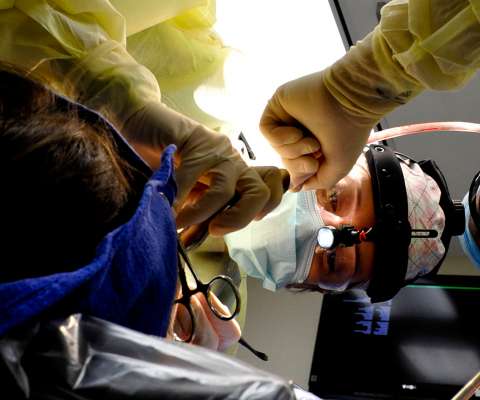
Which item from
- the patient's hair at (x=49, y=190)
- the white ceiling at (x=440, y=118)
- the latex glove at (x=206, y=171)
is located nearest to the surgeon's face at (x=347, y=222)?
the latex glove at (x=206, y=171)

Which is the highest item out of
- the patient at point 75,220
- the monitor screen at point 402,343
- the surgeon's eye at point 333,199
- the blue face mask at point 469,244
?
the patient at point 75,220

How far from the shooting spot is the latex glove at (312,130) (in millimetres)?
1410

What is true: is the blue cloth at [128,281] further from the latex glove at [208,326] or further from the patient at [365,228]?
the patient at [365,228]

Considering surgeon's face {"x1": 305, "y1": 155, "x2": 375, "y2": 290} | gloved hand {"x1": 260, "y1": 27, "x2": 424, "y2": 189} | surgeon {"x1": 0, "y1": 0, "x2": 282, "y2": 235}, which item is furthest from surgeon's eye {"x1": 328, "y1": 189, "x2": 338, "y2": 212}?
surgeon {"x1": 0, "y1": 0, "x2": 282, "y2": 235}

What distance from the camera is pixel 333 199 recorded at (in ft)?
5.88

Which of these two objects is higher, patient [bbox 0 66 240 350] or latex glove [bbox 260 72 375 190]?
patient [bbox 0 66 240 350]

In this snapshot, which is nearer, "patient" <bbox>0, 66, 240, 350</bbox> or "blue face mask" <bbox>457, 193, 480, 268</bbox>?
"patient" <bbox>0, 66, 240, 350</bbox>

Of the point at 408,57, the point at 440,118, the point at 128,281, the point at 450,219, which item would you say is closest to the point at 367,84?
the point at 408,57

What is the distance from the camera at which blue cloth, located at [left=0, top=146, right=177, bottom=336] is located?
527mm

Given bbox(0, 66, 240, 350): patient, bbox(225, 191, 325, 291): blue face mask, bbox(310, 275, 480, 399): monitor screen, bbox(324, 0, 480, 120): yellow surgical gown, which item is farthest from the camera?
bbox(310, 275, 480, 399): monitor screen

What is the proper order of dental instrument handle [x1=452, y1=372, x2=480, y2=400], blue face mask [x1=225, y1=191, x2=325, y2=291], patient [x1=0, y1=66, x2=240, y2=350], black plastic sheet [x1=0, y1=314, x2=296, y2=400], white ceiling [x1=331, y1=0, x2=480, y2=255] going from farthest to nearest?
white ceiling [x1=331, y1=0, x2=480, y2=255] → blue face mask [x1=225, y1=191, x2=325, y2=291] → dental instrument handle [x1=452, y1=372, x2=480, y2=400] → patient [x1=0, y1=66, x2=240, y2=350] → black plastic sheet [x1=0, y1=314, x2=296, y2=400]

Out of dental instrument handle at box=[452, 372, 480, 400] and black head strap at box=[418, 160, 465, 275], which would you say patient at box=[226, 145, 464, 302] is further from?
dental instrument handle at box=[452, 372, 480, 400]

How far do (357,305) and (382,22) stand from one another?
1.88 metres

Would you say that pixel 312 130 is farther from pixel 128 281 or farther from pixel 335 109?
pixel 128 281
